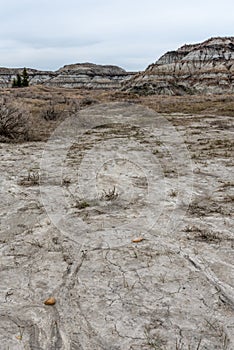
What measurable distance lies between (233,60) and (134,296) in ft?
262

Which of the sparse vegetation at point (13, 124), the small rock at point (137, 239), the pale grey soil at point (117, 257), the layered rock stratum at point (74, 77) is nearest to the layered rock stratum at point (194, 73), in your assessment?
the layered rock stratum at point (74, 77)

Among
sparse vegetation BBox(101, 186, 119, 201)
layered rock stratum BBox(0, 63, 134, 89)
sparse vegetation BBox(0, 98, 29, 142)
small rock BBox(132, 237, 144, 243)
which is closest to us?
small rock BBox(132, 237, 144, 243)

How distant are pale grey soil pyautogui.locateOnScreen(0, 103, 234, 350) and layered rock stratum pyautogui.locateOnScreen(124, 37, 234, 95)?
151ft

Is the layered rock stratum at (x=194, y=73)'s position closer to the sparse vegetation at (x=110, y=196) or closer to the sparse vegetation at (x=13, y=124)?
the sparse vegetation at (x=13, y=124)

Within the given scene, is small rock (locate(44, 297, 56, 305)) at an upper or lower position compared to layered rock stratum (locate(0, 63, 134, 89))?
lower

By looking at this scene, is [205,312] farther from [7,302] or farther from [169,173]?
[169,173]

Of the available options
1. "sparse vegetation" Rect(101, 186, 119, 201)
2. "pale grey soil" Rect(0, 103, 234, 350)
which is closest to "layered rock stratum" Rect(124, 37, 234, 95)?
"pale grey soil" Rect(0, 103, 234, 350)

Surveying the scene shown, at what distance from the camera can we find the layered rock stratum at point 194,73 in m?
52.9

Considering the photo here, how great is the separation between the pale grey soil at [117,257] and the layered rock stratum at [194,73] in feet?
151

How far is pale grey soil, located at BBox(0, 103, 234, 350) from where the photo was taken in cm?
242

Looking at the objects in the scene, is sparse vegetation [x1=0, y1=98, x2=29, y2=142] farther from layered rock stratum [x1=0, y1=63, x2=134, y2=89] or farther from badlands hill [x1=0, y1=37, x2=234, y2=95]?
layered rock stratum [x1=0, y1=63, x2=134, y2=89]

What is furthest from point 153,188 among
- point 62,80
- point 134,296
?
point 62,80

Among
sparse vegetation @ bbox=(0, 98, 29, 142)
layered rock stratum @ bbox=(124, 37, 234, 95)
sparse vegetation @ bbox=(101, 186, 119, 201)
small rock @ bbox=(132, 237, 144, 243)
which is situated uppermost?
layered rock stratum @ bbox=(124, 37, 234, 95)

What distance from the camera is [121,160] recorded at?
8180mm
